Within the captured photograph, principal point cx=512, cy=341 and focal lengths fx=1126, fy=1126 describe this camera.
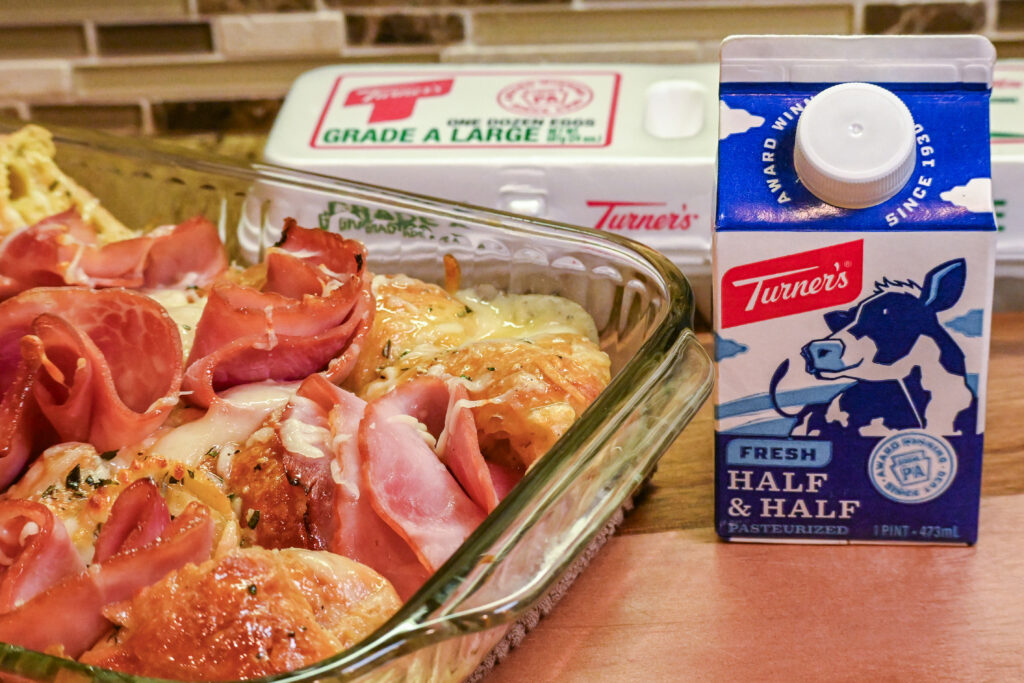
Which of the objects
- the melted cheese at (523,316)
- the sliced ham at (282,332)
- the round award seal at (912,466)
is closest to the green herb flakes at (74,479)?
the sliced ham at (282,332)

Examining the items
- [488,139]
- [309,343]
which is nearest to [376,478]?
[309,343]

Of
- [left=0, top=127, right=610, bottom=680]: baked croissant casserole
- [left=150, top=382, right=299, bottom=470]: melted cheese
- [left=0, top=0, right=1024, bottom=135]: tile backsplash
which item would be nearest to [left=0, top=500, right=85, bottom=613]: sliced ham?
[left=0, top=127, right=610, bottom=680]: baked croissant casserole

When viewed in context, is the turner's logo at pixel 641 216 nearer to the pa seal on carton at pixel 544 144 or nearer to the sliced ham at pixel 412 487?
the pa seal on carton at pixel 544 144

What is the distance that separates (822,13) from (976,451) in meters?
0.97

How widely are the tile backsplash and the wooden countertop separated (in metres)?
0.91

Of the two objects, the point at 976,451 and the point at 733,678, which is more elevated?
the point at 976,451

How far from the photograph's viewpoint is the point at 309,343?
3.02 ft

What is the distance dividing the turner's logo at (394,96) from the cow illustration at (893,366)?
66cm

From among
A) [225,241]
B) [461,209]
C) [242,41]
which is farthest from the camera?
[242,41]

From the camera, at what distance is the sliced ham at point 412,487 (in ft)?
2.41

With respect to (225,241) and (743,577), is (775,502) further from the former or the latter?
(225,241)

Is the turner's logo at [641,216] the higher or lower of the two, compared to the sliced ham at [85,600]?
higher

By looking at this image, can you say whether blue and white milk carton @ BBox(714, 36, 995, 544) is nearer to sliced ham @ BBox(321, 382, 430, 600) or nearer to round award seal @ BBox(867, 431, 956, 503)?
round award seal @ BBox(867, 431, 956, 503)

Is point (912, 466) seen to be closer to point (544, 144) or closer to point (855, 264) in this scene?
point (855, 264)
